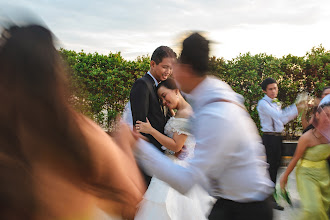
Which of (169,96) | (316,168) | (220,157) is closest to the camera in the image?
(220,157)

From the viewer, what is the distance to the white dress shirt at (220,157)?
1819 mm

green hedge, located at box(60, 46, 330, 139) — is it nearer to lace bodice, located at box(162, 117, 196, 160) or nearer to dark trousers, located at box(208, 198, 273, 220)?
lace bodice, located at box(162, 117, 196, 160)

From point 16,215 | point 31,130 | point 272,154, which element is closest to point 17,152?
point 31,130

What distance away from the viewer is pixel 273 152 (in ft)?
19.5

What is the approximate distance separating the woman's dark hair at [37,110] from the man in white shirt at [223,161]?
2.92ft

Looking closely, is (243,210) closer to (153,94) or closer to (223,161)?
(223,161)

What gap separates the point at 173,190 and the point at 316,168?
1825 mm

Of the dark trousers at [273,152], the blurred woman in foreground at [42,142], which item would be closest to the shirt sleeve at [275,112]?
the dark trousers at [273,152]

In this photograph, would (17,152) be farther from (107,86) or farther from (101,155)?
(107,86)

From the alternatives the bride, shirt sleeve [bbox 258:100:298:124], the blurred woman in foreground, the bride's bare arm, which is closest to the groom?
the bride

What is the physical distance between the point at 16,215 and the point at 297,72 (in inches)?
456

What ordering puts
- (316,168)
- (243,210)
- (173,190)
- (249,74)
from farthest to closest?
(249,74) < (316,168) < (173,190) < (243,210)

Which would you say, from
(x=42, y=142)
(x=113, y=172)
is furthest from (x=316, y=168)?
(x=42, y=142)

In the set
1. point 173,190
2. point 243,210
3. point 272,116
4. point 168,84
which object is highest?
point 168,84
